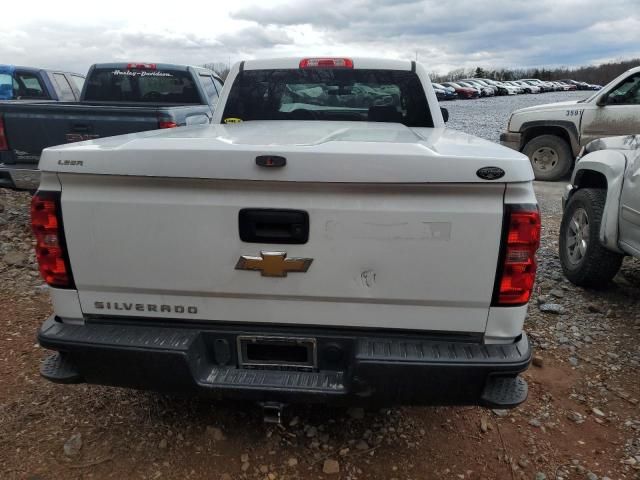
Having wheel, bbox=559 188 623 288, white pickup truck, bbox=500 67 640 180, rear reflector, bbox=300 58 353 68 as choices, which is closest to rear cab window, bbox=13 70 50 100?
rear reflector, bbox=300 58 353 68

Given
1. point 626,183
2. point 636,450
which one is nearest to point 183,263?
point 636,450

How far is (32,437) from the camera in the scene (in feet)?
8.92

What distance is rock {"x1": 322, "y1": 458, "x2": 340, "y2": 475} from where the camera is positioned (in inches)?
99.9

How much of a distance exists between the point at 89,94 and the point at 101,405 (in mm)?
6576

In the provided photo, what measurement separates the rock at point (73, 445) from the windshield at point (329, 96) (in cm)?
265

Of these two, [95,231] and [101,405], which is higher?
[95,231]

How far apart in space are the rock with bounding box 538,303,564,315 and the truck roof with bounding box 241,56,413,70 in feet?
7.46

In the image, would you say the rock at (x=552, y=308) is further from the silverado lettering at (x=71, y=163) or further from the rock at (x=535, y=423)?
the silverado lettering at (x=71, y=163)

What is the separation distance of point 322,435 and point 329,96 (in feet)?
9.17

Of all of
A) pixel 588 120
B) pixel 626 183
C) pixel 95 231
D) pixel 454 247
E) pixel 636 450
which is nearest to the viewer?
pixel 454 247

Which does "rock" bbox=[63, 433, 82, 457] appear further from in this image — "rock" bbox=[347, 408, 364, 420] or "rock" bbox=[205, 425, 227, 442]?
"rock" bbox=[347, 408, 364, 420]

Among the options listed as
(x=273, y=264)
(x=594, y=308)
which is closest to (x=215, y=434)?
(x=273, y=264)

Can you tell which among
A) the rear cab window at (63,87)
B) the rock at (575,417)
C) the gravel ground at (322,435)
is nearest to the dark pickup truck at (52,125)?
the gravel ground at (322,435)

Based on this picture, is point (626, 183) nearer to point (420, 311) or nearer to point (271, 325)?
point (420, 311)
